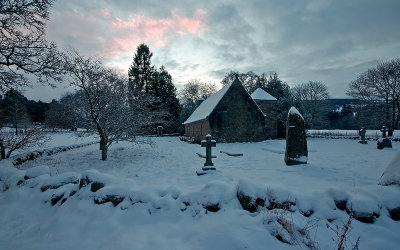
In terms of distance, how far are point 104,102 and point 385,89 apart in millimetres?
32930

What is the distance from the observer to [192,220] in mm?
3924

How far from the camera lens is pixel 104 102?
10914mm

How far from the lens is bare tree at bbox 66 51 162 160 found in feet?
33.1

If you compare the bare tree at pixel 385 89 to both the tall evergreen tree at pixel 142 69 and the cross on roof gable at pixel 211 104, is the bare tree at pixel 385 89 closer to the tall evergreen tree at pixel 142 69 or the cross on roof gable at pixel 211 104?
the cross on roof gable at pixel 211 104

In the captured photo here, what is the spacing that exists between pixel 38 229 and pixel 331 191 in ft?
Answer: 20.3

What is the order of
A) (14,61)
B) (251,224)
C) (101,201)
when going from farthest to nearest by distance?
1. (14,61)
2. (101,201)
3. (251,224)

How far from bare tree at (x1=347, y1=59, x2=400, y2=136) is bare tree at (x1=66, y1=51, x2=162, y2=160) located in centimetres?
3061

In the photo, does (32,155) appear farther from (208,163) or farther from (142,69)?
(142,69)

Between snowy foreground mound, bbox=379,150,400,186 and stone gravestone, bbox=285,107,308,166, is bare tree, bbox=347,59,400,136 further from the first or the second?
snowy foreground mound, bbox=379,150,400,186

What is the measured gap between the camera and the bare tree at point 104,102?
10094 mm

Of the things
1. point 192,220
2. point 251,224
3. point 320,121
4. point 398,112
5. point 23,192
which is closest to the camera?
point 251,224

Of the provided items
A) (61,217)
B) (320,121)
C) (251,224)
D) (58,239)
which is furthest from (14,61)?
(320,121)

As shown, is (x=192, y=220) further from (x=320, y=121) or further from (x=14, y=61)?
(x=320, y=121)

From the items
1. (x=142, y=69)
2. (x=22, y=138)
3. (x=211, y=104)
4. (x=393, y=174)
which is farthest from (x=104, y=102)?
(x=142, y=69)
